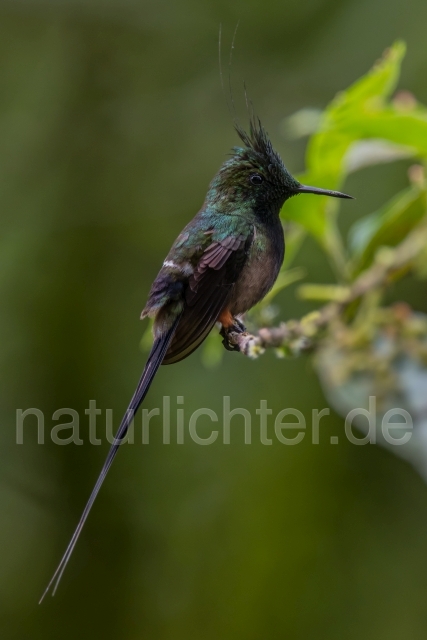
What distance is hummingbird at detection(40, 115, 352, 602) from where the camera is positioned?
1.70 m

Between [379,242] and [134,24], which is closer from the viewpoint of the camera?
[379,242]

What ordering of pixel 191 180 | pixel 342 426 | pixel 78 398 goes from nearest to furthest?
pixel 342 426 < pixel 78 398 < pixel 191 180

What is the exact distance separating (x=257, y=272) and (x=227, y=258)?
0.08 metres

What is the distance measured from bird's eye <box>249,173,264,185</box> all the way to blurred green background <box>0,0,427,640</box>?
70.5 inches

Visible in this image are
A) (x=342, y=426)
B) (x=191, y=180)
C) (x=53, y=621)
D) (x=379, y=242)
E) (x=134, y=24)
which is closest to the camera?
(x=379, y=242)

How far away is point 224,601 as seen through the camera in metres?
3.86

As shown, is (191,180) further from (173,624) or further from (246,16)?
(173,624)

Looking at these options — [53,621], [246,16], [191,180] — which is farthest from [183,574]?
[246,16]

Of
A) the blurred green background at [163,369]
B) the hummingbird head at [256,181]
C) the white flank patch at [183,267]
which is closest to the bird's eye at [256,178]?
the hummingbird head at [256,181]

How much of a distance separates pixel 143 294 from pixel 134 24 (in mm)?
2197

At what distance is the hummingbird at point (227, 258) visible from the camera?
170 cm

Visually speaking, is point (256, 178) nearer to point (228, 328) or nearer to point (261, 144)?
point (261, 144)

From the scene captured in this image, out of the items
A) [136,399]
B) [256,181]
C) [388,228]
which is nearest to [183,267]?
[256,181]

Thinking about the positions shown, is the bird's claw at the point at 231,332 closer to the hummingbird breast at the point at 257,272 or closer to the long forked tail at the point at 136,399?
the hummingbird breast at the point at 257,272
